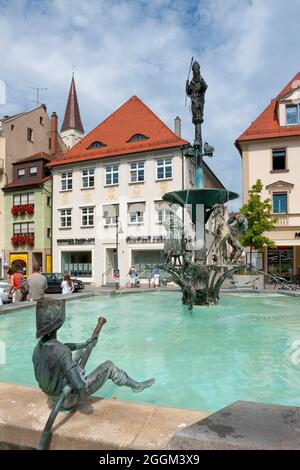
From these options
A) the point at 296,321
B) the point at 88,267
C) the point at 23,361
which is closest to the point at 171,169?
the point at 88,267

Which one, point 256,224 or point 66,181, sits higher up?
point 66,181

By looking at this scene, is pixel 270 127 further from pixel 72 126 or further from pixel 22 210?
pixel 72 126

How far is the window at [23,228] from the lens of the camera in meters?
36.6

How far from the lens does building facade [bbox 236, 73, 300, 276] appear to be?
27.1 m

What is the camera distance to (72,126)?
54469mm

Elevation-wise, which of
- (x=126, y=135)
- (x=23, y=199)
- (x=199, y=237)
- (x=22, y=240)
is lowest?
(x=199, y=237)

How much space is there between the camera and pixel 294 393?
159 inches

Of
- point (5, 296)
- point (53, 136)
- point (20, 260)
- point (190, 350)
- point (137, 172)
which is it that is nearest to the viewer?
point (190, 350)

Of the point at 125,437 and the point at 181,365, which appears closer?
the point at 125,437

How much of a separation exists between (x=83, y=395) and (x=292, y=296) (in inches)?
488

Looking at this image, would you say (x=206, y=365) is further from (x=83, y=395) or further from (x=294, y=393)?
(x=83, y=395)

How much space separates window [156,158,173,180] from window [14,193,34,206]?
46.1 feet

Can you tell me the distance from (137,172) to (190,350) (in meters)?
26.5

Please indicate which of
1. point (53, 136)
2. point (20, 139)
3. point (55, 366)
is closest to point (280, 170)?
point (55, 366)
